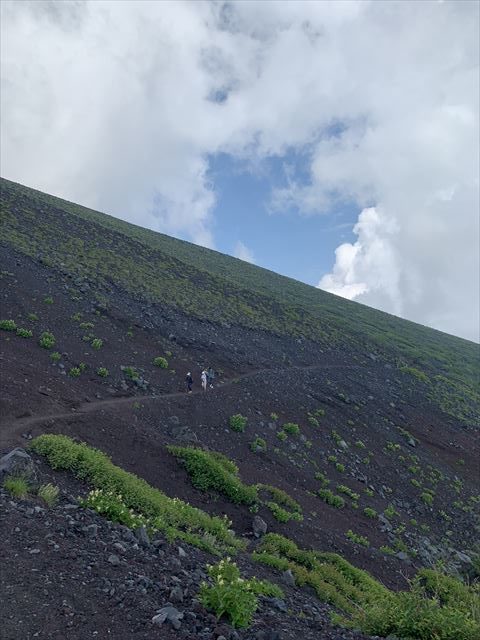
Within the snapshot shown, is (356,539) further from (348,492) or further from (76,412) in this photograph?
(76,412)

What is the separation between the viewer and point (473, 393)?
209 feet

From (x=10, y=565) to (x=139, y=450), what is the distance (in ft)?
36.3

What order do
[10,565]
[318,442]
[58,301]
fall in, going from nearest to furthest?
1. [10,565]
2. [318,442]
3. [58,301]

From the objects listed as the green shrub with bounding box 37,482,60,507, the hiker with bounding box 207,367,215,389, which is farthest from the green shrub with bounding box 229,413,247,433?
the green shrub with bounding box 37,482,60,507

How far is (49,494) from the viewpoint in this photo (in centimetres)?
1062

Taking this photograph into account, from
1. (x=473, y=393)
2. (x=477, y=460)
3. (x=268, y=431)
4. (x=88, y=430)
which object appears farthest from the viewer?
(x=473, y=393)

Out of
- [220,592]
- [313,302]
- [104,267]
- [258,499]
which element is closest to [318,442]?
[258,499]

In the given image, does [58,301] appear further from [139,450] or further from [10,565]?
[10,565]

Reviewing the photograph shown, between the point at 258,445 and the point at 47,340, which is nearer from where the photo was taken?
the point at 258,445

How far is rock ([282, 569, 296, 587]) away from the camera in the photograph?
12.2 m

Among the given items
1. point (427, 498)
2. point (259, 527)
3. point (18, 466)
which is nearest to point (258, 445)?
point (259, 527)

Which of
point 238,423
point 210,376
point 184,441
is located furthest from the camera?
point 210,376

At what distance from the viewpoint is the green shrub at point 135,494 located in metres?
12.6

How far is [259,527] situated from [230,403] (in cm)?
1238
